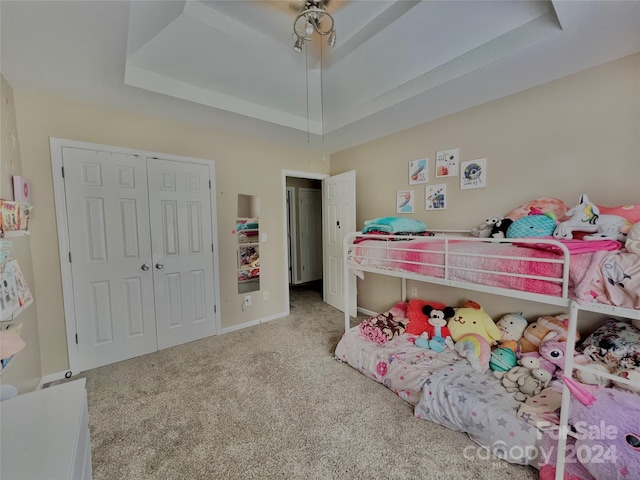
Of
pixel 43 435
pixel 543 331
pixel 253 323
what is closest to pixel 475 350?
pixel 543 331

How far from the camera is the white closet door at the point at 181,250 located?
8.57 feet

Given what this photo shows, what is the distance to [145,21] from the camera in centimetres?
148

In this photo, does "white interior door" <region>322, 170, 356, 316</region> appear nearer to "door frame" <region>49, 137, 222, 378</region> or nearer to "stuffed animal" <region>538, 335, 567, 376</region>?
"stuffed animal" <region>538, 335, 567, 376</region>

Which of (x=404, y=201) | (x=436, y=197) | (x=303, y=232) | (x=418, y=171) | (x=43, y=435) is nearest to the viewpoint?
(x=43, y=435)

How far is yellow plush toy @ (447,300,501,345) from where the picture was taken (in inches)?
82.3

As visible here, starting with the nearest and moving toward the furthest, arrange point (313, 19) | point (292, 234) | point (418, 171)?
point (313, 19) < point (418, 171) < point (292, 234)

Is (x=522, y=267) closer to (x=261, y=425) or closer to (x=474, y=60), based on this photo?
(x=474, y=60)

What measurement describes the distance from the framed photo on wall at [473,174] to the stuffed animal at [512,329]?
122 centimetres

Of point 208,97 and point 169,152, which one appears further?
point 169,152

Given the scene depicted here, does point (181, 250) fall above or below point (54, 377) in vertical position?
above

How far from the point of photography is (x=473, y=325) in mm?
2139

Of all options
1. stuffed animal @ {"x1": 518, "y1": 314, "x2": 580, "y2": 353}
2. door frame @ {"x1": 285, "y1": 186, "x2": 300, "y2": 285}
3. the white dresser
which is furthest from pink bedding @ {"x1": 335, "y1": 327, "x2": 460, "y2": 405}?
door frame @ {"x1": 285, "y1": 186, "x2": 300, "y2": 285}

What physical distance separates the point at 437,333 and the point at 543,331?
742mm

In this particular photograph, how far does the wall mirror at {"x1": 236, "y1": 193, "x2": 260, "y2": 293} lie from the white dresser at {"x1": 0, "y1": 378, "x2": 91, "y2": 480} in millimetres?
2381
